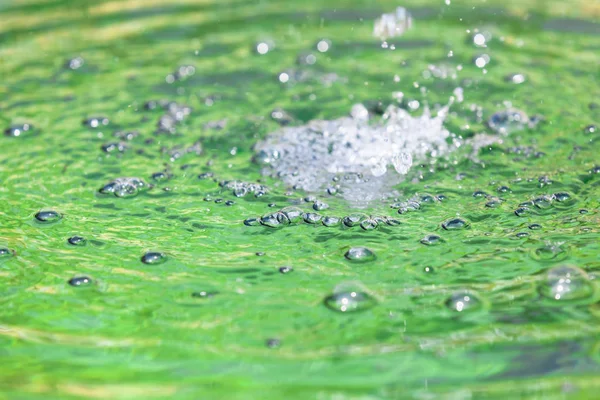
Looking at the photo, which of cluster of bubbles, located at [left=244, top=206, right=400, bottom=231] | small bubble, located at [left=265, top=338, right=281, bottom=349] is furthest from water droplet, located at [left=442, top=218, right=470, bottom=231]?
small bubble, located at [left=265, top=338, right=281, bottom=349]

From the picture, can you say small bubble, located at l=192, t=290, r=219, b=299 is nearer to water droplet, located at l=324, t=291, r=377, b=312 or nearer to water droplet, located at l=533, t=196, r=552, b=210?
water droplet, located at l=324, t=291, r=377, b=312

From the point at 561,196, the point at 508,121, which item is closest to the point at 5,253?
the point at 561,196

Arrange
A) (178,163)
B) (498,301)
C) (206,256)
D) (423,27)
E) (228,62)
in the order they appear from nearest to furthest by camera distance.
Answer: (498,301)
(206,256)
(178,163)
(228,62)
(423,27)

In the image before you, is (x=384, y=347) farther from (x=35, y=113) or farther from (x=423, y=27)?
(x=423, y=27)

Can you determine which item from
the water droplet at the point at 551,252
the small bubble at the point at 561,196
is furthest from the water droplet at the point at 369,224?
the small bubble at the point at 561,196

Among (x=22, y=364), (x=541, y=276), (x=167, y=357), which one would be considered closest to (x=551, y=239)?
(x=541, y=276)

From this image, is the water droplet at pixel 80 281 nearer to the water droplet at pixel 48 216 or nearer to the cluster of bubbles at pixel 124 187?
the water droplet at pixel 48 216
